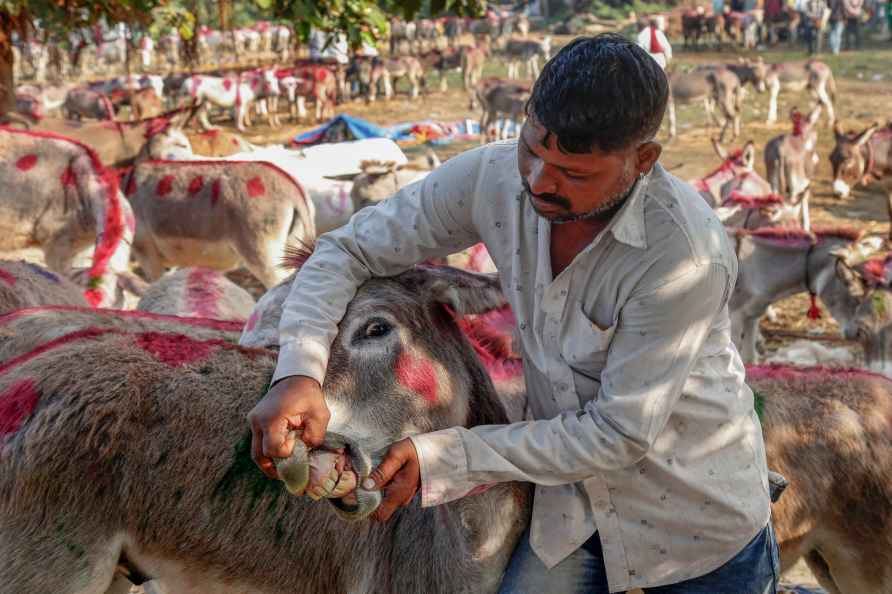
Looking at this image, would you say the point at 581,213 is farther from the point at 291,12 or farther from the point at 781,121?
the point at 781,121

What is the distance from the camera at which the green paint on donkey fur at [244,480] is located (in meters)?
2.79

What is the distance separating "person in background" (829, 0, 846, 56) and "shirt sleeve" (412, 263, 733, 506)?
33.3 metres

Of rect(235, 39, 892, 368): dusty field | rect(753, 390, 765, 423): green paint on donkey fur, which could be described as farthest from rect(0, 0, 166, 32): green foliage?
rect(235, 39, 892, 368): dusty field

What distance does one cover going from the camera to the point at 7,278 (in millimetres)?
4652

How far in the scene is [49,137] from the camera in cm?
823

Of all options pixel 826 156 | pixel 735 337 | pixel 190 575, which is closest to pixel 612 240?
pixel 190 575

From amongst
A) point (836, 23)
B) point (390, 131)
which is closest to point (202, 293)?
point (390, 131)

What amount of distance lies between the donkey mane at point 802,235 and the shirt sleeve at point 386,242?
6.34 meters

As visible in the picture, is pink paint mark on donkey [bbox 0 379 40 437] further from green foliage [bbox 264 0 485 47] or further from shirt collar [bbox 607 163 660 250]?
green foliage [bbox 264 0 485 47]

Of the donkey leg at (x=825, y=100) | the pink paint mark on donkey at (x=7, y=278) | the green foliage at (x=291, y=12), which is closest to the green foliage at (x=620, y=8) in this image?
the donkey leg at (x=825, y=100)

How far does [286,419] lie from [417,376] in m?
0.44

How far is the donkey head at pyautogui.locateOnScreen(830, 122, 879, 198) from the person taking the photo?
14945 mm

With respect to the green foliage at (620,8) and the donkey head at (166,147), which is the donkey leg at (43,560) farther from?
the green foliage at (620,8)

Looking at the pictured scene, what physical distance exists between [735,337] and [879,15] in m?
34.7
